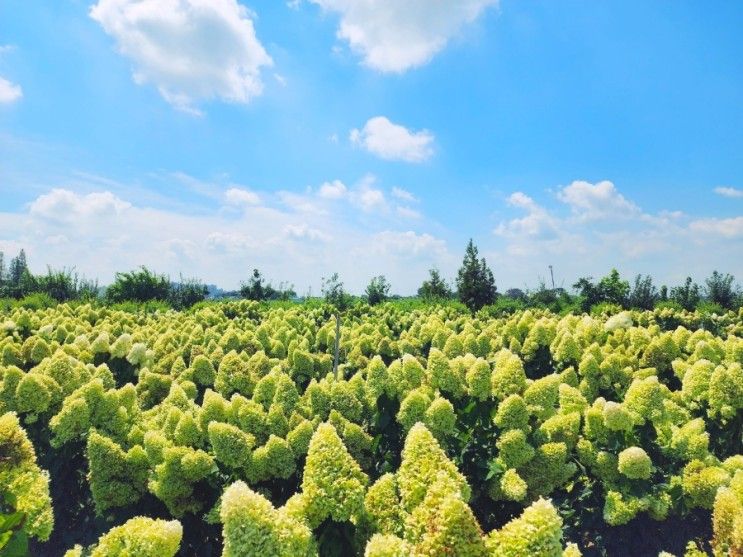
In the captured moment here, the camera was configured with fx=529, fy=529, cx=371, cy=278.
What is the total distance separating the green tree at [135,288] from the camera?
22188 millimetres

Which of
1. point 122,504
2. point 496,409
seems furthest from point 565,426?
point 122,504

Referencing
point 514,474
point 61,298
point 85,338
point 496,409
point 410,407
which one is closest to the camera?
point 514,474

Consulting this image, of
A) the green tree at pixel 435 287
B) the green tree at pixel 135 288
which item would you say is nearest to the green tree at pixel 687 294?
the green tree at pixel 435 287

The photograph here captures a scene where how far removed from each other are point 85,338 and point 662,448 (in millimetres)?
6889

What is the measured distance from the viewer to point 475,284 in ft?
78.9

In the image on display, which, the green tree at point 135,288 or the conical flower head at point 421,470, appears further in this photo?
the green tree at point 135,288

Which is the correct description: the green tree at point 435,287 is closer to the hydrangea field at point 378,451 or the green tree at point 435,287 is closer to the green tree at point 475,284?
the green tree at point 475,284

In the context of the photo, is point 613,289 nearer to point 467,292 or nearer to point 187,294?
point 467,292

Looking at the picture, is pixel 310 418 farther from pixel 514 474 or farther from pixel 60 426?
pixel 60 426

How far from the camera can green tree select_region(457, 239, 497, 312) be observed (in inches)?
944

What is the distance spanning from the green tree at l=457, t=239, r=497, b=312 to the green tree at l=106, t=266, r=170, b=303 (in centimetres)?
1324

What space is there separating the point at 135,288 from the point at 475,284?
→ 48.7 ft

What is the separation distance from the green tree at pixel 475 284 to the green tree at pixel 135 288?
43.4ft

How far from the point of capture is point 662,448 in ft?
13.6
